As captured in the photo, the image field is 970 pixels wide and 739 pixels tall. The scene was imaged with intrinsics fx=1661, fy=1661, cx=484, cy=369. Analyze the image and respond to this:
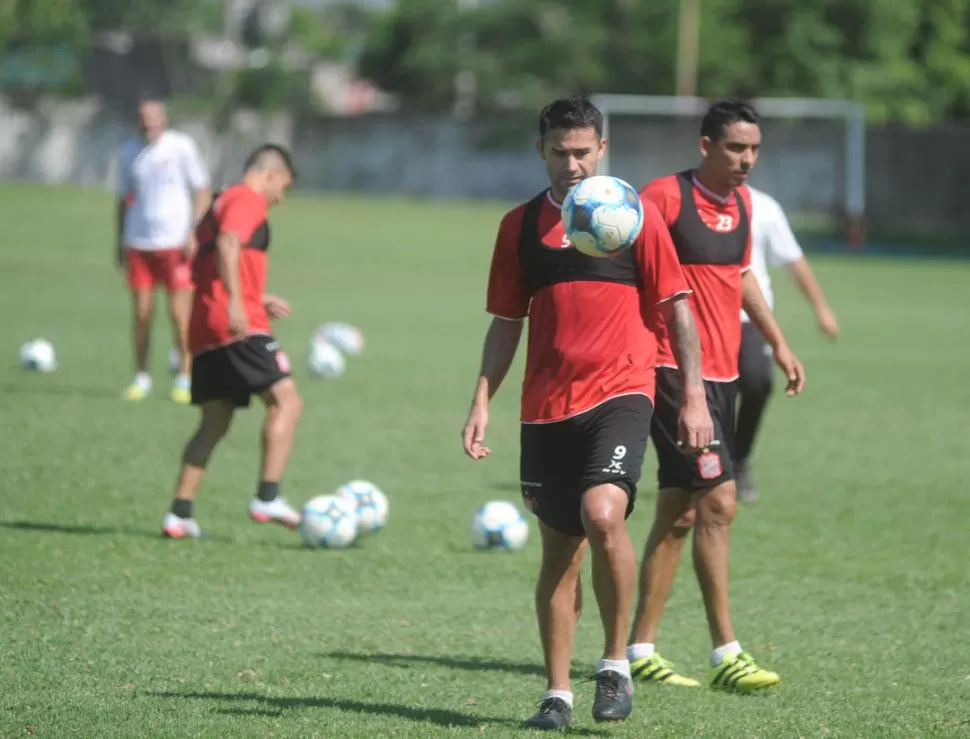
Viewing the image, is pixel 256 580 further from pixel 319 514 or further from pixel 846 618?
pixel 846 618

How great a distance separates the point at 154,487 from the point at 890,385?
8588 mm

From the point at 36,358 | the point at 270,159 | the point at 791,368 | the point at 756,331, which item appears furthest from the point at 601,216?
the point at 36,358

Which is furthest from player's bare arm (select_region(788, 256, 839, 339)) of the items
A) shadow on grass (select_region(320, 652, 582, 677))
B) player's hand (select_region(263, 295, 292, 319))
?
shadow on grass (select_region(320, 652, 582, 677))

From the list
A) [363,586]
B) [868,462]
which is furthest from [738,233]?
[868,462]

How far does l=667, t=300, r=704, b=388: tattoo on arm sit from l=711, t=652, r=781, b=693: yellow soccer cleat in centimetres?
126

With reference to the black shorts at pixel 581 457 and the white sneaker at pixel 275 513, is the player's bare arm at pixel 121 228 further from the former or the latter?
the black shorts at pixel 581 457

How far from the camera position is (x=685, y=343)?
5.73m

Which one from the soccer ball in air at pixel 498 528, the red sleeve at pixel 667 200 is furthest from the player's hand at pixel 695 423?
the soccer ball in air at pixel 498 528

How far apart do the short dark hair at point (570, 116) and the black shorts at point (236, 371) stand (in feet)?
12.2

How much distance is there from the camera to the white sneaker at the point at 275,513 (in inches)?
372

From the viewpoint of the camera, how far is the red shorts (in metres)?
15.0

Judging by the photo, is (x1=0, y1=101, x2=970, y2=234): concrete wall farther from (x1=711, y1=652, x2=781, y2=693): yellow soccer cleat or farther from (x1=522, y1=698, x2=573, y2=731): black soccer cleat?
(x1=522, y1=698, x2=573, y2=731): black soccer cleat

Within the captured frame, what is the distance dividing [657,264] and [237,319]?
363cm

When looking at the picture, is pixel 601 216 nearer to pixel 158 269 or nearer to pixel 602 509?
pixel 602 509
